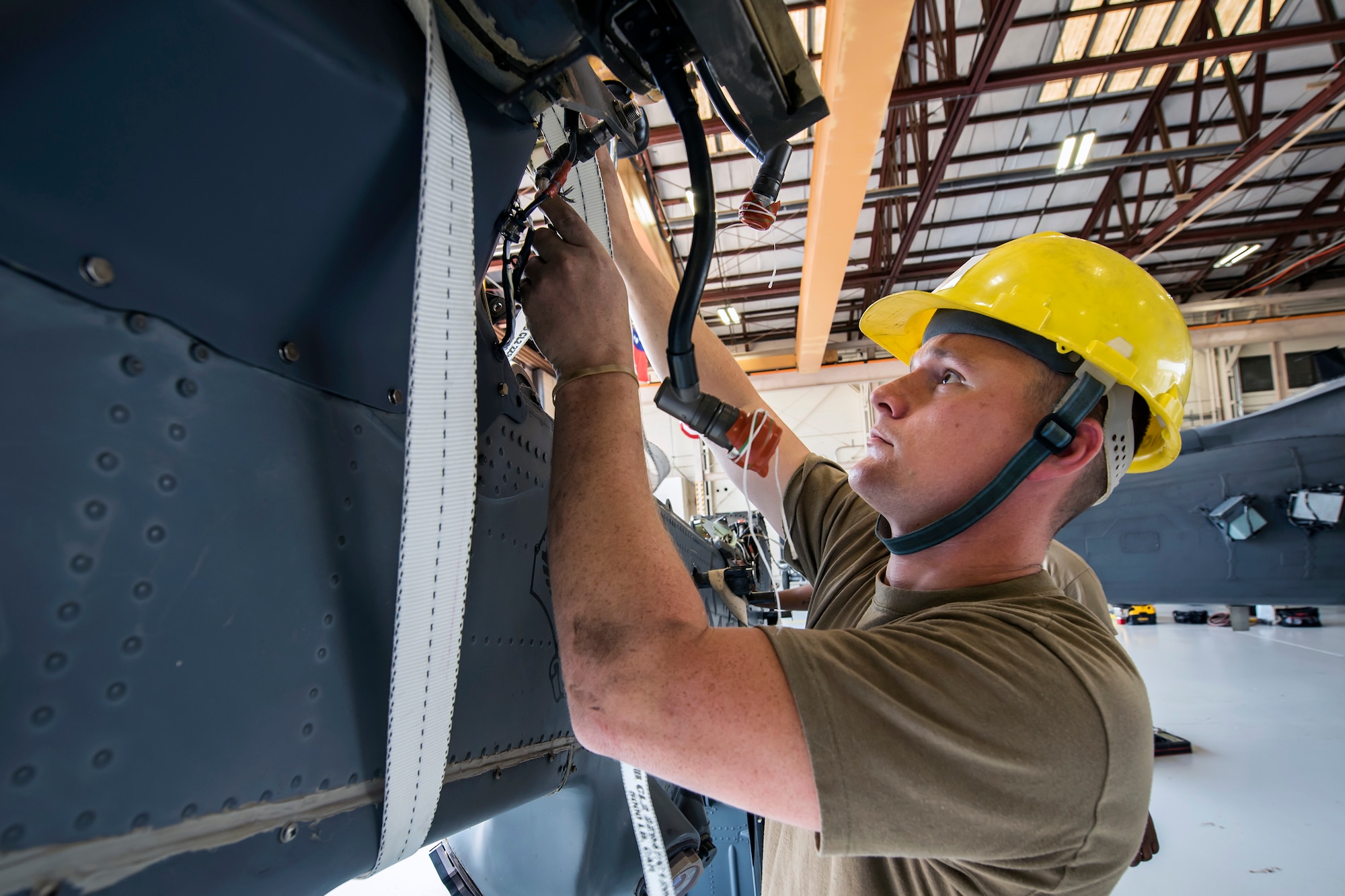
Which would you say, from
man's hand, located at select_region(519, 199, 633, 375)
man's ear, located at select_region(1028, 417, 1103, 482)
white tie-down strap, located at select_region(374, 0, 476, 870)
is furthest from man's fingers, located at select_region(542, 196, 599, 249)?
man's ear, located at select_region(1028, 417, 1103, 482)

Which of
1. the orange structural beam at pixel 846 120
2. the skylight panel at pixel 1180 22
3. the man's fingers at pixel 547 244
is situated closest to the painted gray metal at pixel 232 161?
the man's fingers at pixel 547 244

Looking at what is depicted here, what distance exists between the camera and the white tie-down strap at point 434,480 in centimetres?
63

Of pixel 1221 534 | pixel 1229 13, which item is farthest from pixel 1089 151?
pixel 1221 534

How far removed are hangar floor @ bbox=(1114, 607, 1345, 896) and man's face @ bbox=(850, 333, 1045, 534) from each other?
95.4 inches

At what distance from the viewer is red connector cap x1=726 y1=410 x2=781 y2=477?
1.13 m

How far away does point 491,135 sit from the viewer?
71 centimetres

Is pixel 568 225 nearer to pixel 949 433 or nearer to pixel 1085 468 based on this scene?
pixel 949 433

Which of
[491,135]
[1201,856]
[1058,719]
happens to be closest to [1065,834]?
[1058,719]

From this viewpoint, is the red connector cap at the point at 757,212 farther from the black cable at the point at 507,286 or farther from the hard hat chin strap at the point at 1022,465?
the hard hat chin strap at the point at 1022,465

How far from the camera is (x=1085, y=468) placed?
1103mm

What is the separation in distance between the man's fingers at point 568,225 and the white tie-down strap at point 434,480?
0.23m

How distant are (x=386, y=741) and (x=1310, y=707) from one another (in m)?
5.70

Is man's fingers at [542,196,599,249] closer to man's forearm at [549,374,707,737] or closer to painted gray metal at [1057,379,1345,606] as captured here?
man's forearm at [549,374,707,737]

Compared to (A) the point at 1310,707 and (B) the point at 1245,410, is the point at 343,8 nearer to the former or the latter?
(A) the point at 1310,707
